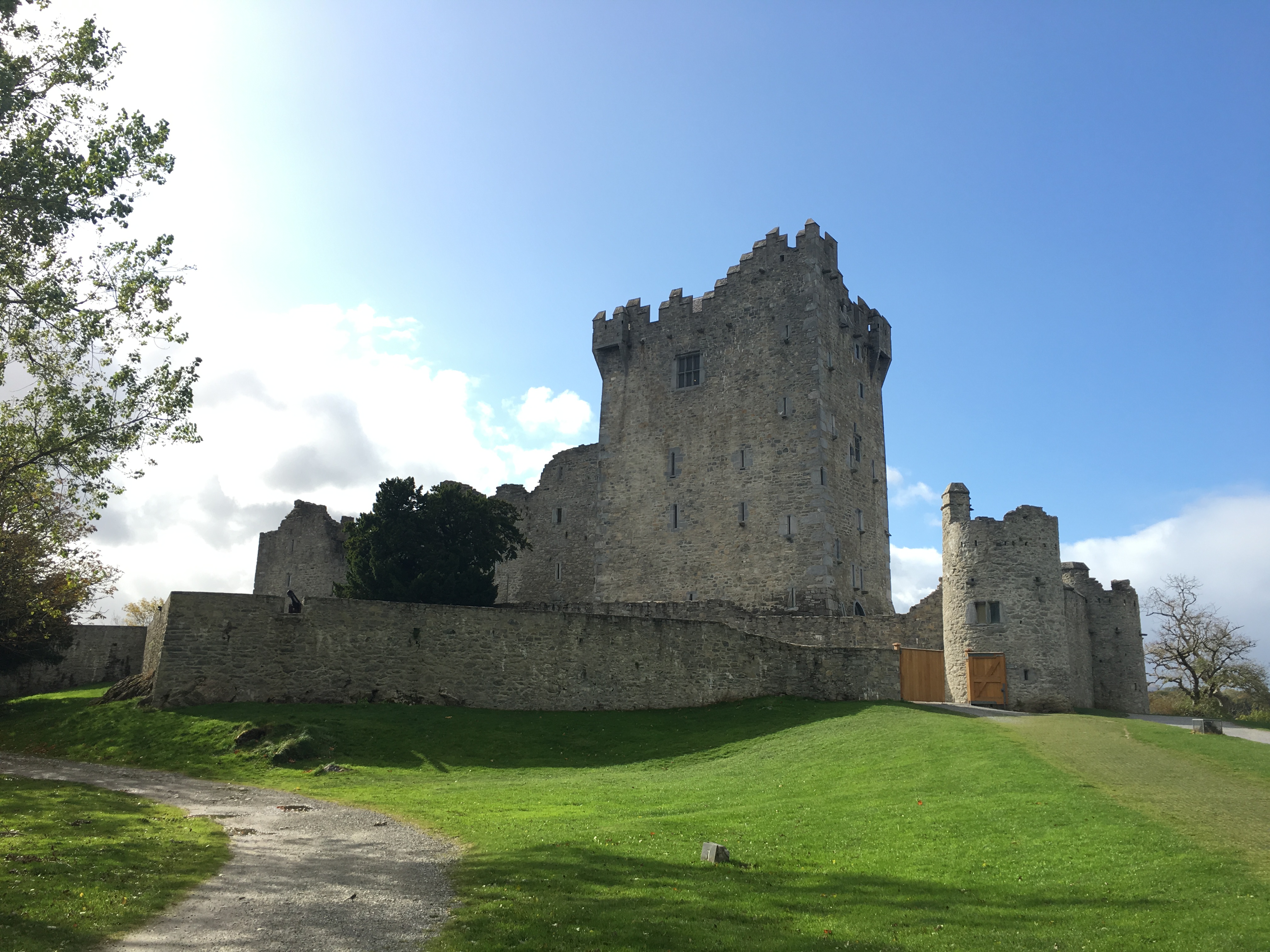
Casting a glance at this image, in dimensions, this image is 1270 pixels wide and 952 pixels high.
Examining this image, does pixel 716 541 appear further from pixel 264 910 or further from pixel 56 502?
pixel 264 910

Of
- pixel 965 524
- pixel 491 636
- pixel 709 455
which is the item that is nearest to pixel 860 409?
pixel 709 455

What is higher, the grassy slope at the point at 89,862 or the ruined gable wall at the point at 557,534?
the ruined gable wall at the point at 557,534

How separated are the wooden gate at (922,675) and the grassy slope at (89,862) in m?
22.0

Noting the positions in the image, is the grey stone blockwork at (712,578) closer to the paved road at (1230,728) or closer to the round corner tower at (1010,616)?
the round corner tower at (1010,616)

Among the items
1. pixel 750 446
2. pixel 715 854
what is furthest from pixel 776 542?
pixel 715 854

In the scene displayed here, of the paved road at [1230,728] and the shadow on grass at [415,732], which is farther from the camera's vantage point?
the paved road at [1230,728]

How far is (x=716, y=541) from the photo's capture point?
3847 centimetres

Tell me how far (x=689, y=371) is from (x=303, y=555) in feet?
83.0

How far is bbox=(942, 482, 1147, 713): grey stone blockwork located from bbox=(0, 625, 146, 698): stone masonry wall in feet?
98.7

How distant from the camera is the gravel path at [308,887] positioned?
330 inches

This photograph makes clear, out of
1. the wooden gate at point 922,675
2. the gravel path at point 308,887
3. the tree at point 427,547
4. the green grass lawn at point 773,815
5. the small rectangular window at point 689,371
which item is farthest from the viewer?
the small rectangular window at point 689,371

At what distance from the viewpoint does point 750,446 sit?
38.8m

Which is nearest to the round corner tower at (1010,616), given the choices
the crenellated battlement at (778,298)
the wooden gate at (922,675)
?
the wooden gate at (922,675)

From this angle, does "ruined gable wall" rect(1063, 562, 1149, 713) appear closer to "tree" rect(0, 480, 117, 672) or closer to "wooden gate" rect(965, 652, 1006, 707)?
"wooden gate" rect(965, 652, 1006, 707)
